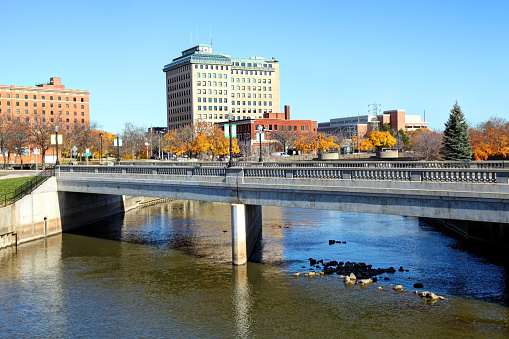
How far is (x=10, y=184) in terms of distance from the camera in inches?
2004

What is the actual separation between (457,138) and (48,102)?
408 ft

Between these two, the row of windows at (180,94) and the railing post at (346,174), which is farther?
the row of windows at (180,94)

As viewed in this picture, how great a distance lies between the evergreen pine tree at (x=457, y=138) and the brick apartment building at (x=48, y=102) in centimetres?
10472

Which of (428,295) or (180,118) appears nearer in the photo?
(428,295)

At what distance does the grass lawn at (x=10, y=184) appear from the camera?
48088mm

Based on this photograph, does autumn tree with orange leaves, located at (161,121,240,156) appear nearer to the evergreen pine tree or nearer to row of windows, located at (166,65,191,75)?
the evergreen pine tree

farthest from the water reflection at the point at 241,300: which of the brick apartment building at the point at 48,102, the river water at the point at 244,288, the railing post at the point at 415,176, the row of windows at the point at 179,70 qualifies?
the row of windows at the point at 179,70

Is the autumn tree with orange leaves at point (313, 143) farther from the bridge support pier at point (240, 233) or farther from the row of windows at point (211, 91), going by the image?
the bridge support pier at point (240, 233)

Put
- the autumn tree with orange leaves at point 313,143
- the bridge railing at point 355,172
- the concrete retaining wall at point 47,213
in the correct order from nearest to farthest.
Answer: the bridge railing at point 355,172 → the concrete retaining wall at point 47,213 → the autumn tree with orange leaves at point 313,143

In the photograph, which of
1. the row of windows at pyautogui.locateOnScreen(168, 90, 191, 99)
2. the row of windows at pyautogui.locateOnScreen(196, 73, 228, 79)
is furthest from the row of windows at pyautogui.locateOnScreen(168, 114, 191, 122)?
the row of windows at pyautogui.locateOnScreen(196, 73, 228, 79)

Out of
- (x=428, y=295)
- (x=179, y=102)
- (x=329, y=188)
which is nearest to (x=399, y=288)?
(x=428, y=295)

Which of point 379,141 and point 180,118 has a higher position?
point 180,118

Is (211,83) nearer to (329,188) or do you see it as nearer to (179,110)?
(179,110)

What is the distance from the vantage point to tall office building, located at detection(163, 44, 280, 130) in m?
176
